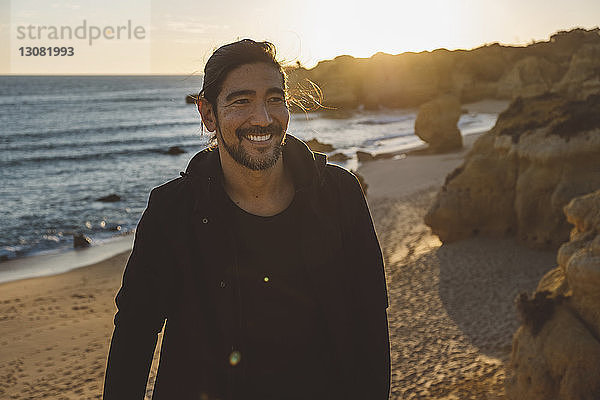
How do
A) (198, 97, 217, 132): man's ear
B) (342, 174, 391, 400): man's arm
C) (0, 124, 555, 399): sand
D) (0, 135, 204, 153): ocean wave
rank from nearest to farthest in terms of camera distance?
(342, 174, 391, 400): man's arm, (198, 97, 217, 132): man's ear, (0, 124, 555, 399): sand, (0, 135, 204, 153): ocean wave

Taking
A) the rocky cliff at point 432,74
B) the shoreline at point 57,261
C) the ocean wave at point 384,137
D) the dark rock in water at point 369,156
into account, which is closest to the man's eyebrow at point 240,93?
the shoreline at point 57,261

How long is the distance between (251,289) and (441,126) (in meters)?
25.1

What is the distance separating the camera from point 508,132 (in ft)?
36.0

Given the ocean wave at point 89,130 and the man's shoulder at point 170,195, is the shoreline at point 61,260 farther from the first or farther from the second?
the ocean wave at point 89,130

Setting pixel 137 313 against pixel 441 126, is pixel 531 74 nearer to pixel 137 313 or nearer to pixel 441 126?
pixel 441 126

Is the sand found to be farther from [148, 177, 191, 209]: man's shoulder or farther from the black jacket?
[148, 177, 191, 209]: man's shoulder

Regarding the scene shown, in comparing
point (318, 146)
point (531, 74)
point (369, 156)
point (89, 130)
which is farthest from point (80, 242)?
point (531, 74)

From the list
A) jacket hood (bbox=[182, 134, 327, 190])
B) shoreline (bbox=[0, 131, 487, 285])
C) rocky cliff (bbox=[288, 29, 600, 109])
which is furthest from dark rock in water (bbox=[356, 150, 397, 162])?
rocky cliff (bbox=[288, 29, 600, 109])

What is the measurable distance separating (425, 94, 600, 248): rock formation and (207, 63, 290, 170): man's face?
322 inches

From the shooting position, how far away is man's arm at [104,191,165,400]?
2070 mm

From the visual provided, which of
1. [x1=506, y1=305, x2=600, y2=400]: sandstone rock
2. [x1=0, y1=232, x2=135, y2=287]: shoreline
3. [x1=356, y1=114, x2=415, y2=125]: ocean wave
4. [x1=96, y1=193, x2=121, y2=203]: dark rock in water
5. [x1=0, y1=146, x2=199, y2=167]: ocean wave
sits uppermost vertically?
[x1=356, y1=114, x2=415, y2=125]: ocean wave

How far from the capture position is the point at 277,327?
214 cm

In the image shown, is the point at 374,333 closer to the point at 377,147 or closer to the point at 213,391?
the point at 213,391

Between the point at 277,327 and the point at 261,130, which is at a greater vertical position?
the point at 261,130
